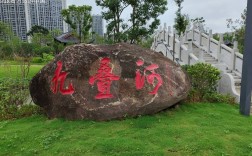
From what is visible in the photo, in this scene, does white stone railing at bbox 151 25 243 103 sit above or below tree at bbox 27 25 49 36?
below

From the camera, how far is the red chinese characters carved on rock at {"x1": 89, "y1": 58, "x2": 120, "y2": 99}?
18.1 ft

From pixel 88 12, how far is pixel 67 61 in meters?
12.5

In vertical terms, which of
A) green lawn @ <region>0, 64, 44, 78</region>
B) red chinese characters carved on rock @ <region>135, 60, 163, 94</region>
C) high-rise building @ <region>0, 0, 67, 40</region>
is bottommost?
green lawn @ <region>0, 64, 44, 78</region>

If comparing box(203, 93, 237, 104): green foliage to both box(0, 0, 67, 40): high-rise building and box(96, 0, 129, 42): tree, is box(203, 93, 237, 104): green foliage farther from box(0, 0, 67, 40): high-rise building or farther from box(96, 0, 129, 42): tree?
box(0, 0, 67, 40): high-rise building

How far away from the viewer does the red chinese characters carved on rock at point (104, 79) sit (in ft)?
18.1

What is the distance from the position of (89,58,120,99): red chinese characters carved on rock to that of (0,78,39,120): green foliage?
1.91 metres

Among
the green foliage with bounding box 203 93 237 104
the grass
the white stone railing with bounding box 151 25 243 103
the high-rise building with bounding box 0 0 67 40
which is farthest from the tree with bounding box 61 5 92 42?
the high-rise building with bounding box 0 0 67 40

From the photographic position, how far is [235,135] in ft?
15.4

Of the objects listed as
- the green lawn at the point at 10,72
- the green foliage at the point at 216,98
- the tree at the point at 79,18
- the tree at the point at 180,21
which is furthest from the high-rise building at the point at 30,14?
the green foliage at the point at 216,98

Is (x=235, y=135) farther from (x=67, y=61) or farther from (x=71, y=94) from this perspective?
(x=67, y=61)

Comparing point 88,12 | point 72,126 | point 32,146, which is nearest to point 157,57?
point 72,126

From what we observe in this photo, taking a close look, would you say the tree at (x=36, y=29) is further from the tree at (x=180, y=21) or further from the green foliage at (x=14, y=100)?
the green foliage at (x=14, y=100)

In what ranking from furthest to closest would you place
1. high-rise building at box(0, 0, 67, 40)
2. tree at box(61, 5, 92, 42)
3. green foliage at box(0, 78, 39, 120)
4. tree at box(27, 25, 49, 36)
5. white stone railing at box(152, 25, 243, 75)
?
tree at box(27, 25, 49, 36), high-rise building at box(0, 0, 67, 40), tree at box(61, 5, 92, 42), white stone railing at box(152, 25, 243, 75), green foliage at box(0, 78, 39, 120)

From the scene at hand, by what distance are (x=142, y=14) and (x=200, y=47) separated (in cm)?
312
